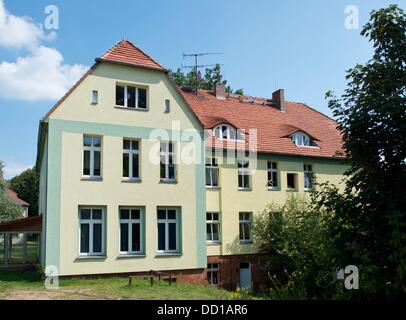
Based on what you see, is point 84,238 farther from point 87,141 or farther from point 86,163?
point 87,141

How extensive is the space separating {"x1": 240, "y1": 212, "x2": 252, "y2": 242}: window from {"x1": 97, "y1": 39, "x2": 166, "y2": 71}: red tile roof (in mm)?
9377

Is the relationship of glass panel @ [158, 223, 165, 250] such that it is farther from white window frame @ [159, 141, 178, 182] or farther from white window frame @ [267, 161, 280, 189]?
white window frame @ [267, 161, 280, 189]

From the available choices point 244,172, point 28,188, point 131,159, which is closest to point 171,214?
point 131,159

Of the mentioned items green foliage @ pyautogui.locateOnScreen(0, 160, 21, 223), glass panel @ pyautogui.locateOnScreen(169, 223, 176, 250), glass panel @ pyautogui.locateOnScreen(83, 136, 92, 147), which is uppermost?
glass panel @ pyautogui.locateOnScreen(83, 136, 92, 147)

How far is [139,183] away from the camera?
2112 cm

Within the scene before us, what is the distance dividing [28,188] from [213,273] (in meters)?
54.3

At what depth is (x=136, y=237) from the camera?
2089 cm

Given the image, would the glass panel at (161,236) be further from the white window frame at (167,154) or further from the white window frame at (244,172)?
the white window frame at (244,172)

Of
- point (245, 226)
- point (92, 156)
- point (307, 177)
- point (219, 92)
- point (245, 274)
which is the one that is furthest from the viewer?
point (219, 92)

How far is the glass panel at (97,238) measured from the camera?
19.9m

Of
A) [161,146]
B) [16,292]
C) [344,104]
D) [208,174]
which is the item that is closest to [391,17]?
[344,104]

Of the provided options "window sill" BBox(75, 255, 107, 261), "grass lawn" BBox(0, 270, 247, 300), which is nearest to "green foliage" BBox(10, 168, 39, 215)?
"grass lawn" BBox(0, 270, 247, 300)

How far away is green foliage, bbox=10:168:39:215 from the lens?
70625 mm

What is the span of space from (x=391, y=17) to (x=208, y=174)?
727 inches
